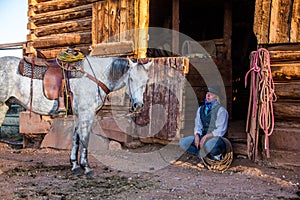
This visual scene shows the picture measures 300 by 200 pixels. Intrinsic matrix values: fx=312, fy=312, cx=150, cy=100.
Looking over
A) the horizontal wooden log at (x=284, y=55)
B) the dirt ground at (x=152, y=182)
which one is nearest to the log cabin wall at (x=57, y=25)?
the dirt ground at (x=152, y=182)

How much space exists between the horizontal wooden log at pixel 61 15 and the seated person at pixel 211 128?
4.00 m

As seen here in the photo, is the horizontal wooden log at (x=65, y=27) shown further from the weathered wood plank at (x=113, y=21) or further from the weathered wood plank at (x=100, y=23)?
the weathered wood plank at (x=113, y=21)

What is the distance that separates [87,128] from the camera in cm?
479

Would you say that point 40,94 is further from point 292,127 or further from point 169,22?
point 169,22

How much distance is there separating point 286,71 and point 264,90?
59 cm

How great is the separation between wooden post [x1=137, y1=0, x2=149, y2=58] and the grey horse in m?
1.81

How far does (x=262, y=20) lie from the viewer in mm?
5305

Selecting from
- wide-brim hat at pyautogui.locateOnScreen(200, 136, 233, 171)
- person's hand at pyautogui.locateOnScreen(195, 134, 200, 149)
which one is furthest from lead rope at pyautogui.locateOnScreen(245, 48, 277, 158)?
person's hand at pyautogui.locateOnScreen(195, 134, 200, 149)

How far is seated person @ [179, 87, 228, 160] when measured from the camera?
5328 millimetres

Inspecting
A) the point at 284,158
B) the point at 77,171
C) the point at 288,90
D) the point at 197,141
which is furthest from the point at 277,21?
the point at 77,171

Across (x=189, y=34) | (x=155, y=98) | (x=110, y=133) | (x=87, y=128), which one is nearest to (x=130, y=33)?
(x=155, y=98)

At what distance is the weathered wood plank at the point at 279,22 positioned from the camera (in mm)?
5133

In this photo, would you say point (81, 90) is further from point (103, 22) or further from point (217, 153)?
point (103, 22)

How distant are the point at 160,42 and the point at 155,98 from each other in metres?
3.55
